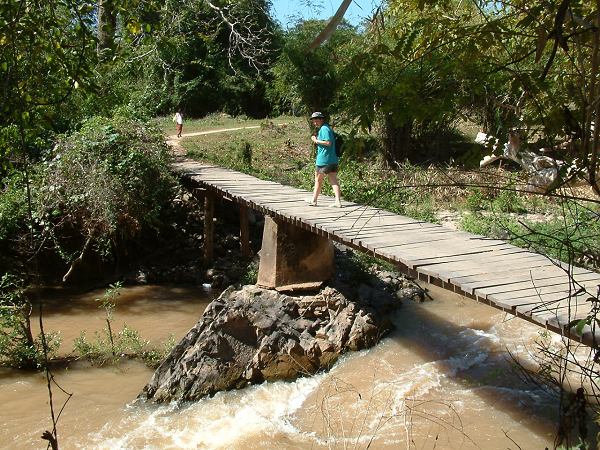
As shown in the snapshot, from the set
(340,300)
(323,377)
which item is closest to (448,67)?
(323,377)

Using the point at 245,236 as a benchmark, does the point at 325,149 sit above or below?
above

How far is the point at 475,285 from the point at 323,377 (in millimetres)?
2659

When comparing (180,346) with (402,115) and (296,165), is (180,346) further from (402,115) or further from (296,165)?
(296,165)

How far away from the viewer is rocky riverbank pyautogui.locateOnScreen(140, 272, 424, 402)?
22.4 feet

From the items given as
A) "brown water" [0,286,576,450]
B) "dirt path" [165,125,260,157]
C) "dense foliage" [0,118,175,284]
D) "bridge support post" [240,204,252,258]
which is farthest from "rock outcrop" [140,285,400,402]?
"dirt path" [165,125,260,157]

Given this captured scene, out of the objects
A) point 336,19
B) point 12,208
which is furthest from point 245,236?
point 336,19

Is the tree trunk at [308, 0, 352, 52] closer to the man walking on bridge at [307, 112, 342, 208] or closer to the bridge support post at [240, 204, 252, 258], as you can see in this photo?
the man walking on bridge at [307, 112, 342, 208]

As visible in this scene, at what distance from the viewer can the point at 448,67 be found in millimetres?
2590

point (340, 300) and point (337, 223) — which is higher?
point (337, 223)

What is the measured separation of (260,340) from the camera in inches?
285

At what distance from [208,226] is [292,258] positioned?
348 cm

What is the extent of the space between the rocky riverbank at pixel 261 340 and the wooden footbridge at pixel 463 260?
42.2 inches

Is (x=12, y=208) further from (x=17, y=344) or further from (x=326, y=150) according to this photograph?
(x=326, y=150)

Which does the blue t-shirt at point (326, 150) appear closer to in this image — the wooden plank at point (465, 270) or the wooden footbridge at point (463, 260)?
the wooden footbridge at point (463, 260)
